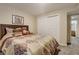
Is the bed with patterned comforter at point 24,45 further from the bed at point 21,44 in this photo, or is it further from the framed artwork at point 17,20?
the framed artwork at point 17,20

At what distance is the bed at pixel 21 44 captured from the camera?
1693 millimetres

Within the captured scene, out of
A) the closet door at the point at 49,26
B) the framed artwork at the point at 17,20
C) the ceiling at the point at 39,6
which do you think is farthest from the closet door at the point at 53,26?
the framed artwork at the point at 17,20

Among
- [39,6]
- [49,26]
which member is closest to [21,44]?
[49,26]

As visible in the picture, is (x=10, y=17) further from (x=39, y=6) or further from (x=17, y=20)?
(x=39, y=6)

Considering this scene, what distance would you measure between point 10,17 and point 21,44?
507mm

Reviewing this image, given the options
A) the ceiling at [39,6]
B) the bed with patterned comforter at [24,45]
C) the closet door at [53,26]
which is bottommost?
the bed with patterned comforter at [24,45]

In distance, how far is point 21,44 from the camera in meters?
1.69

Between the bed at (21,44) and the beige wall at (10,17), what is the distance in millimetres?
103

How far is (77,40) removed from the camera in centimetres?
185

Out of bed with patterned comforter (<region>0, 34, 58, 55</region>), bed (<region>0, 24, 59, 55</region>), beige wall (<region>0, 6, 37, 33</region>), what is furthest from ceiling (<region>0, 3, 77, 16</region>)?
bed with patterned comforter (<region>0, 34, 58, 55</region>)

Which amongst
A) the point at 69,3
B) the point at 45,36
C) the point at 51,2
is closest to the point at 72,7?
the point at 69,3

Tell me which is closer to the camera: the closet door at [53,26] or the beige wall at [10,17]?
the beige wall at [10,17]
